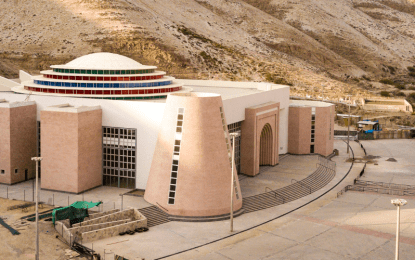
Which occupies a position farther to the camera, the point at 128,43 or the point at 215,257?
the point at 128,43

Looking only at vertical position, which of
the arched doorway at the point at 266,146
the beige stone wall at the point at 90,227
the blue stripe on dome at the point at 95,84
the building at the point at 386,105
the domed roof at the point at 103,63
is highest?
the domed roof at the point at 103,63

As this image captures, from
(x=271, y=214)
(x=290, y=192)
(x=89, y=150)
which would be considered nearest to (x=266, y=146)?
(x=290, y=192)

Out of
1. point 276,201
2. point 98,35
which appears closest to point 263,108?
point 276,201

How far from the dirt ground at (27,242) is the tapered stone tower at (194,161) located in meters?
8.57

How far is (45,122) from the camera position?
4472 cm

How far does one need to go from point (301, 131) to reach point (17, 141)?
1272 inches

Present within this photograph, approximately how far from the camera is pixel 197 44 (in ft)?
415

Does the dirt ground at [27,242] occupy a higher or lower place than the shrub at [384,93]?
lower

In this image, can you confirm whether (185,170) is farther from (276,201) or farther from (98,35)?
(98,35)

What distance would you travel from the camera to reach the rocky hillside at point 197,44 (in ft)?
385

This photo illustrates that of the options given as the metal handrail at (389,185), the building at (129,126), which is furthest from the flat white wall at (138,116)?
the metal handrail at (389,185)

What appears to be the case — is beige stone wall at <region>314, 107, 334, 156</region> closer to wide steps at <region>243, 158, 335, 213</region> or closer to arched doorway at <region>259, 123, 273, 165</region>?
wide steps at <region>243, 158, 335, 213</region>

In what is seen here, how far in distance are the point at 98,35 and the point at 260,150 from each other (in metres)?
74.4

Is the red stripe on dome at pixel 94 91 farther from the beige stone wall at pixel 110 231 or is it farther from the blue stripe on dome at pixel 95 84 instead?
the beige stone wall at pixel 110 231
